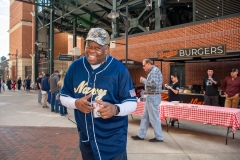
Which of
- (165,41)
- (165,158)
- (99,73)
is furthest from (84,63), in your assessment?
(165,41)

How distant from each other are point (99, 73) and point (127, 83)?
0.87 ft

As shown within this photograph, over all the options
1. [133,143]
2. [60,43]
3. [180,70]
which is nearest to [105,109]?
Answer: [133,143]

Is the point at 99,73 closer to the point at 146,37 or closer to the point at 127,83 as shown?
the point at 127,83

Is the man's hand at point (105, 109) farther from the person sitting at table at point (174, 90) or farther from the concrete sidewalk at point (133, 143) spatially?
the person sitting at table at point (174, 90)

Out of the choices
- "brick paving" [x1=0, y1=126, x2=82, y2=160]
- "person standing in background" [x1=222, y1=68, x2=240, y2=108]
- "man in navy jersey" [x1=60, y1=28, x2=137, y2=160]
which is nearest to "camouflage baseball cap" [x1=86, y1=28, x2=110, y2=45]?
"man in navy jersey" [x1=60, y1=28, x2=137, y2=160]

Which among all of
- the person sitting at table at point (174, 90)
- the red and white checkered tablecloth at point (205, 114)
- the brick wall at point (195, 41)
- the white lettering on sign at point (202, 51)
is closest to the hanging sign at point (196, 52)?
the white lettering on sign at point (202, 51)

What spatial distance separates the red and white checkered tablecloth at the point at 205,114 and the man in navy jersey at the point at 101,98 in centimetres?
382

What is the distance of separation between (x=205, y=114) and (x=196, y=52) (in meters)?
→ 4.49

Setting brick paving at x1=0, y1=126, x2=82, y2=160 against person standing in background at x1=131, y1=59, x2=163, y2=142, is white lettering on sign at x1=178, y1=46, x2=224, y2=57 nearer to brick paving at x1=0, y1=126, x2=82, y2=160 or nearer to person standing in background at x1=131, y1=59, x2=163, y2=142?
person standing in background at x1=131, y1=59, x2=163, y2=142

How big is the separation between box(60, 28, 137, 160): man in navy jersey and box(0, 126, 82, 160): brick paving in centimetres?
238

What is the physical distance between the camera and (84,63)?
197 centimetres

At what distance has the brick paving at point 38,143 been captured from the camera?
4038mm

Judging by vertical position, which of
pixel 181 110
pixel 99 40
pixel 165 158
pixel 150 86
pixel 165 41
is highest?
pixel 165 41

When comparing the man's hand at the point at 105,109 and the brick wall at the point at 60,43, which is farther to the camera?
the brick wall at the point at 60,43
